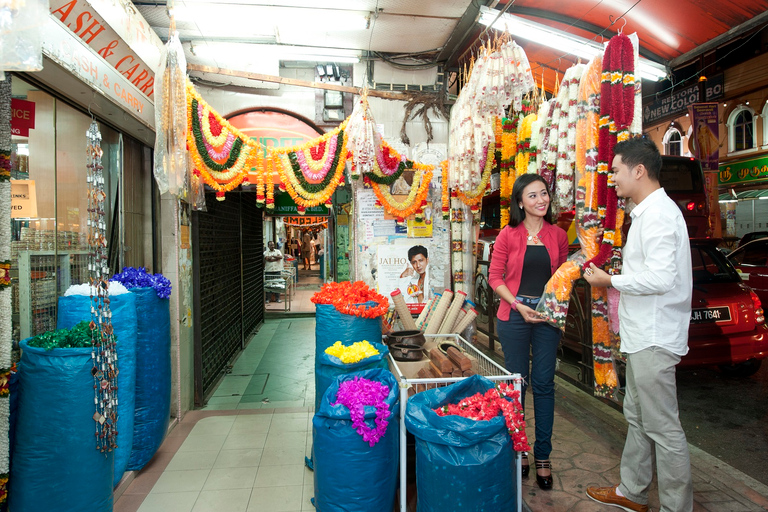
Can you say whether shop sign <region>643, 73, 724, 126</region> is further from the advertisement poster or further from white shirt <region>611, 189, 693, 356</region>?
white shirt <region>611, 189, 693, 356</region>

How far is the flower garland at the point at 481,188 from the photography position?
13.2 ft

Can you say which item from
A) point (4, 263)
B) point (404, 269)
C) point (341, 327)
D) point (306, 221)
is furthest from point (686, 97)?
point (4, 263)

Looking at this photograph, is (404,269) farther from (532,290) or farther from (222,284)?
(222,284)

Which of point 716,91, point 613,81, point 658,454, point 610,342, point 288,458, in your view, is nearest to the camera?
point 658,454

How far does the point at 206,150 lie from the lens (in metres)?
3.73

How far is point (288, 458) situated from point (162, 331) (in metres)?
1.34

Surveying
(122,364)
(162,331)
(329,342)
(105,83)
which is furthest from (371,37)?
(122,364)

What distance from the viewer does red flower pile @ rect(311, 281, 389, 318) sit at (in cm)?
310


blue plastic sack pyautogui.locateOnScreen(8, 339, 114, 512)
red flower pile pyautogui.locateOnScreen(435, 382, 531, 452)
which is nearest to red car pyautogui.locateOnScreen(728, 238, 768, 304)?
red flower pile pyautogui.locateOnScreen(435, 382, 531, 452)

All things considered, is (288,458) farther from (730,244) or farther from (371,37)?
(730,244)

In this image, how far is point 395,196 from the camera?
4395mm

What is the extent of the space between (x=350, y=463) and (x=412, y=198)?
271cm

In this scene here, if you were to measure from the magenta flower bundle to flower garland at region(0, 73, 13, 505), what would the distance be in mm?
1444

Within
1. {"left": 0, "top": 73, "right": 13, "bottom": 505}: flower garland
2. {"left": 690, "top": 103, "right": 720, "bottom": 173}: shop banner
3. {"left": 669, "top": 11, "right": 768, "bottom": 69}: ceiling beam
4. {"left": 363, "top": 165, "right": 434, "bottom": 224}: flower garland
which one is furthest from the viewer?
{"left": 690, "top": 103, "right": 720, "bottom": 173}: shop banner
